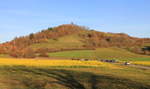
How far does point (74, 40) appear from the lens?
129 meters

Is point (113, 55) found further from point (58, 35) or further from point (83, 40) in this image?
point (58, 35)

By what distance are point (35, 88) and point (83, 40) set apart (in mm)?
112787

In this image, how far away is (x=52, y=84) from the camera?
62.8 feet

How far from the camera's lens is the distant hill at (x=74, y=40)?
4498 inches

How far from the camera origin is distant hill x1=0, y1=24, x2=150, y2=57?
114250 millimetres

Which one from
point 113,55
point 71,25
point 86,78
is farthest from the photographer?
point 71,25

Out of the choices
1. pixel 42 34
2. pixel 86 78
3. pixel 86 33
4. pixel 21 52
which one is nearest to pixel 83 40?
pixel 86 33

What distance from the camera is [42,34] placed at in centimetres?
15312

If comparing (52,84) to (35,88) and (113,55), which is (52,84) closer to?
(35,88)

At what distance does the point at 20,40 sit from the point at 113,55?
6399 centimetres

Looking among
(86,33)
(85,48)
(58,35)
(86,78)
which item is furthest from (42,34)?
(86,78)

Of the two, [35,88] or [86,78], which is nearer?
[35,88]

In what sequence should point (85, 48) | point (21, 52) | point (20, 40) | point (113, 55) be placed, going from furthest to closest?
point (20, 40) → point (85, 48) → point (113, 55) → point (21, 52)

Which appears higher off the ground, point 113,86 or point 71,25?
point 71,25
